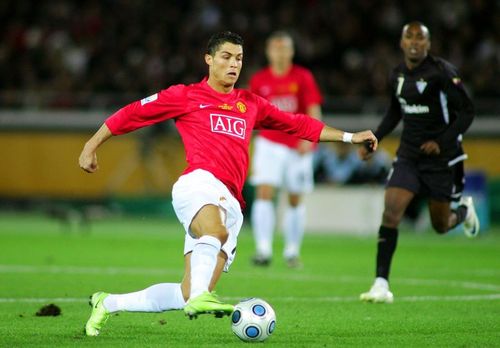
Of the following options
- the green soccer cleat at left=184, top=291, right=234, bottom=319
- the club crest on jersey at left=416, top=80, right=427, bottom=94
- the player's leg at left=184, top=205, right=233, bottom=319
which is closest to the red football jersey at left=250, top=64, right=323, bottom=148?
the club crest on jersey at left=416, top=80, right=427, bottom=94

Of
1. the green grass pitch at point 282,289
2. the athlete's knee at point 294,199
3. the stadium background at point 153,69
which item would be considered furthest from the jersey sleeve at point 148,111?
the stadium background at point 153,69

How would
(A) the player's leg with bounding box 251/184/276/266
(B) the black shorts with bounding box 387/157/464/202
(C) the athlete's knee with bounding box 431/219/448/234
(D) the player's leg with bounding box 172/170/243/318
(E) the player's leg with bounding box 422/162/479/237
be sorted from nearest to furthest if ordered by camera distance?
(D) the player's leg with bounding box 172/170/243/318 → (B) the black shorts with bounding box 387/157/464/202 → (E) the player's leg with bounding box 422/162/479/237 → (C) the athlete's knee with bounding box 431/219/448/234 → (A) the player's leg with bounding box 251/184/276/266

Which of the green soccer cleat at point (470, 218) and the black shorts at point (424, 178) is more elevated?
the black shorts at point (424, 178)

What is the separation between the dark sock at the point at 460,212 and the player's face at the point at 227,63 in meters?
4.11

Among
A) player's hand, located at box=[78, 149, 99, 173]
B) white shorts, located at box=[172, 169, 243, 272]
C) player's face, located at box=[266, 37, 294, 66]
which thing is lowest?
white shorts, located at box=[172, 169, 243, 272]

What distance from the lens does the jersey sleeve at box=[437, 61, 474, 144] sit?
8.95 m

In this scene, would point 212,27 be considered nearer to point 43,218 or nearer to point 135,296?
point 43,218

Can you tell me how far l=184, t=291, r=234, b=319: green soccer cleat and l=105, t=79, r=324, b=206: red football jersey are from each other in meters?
1.07

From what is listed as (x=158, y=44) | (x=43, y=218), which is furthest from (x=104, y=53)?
(x=43, y=218)

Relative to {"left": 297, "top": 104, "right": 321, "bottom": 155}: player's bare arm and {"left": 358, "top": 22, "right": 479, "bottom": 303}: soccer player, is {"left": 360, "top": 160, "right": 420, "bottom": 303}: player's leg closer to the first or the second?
{"left": 358, "top": 22, "right": 479, "bottom": 303}: soccer player

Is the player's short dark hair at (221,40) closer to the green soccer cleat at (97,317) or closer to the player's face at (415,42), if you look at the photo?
the green soccer cleat at (97,317)

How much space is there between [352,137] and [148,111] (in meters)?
1.36

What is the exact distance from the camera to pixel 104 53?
2497 cm

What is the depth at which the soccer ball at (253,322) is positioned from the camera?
6203 mm
